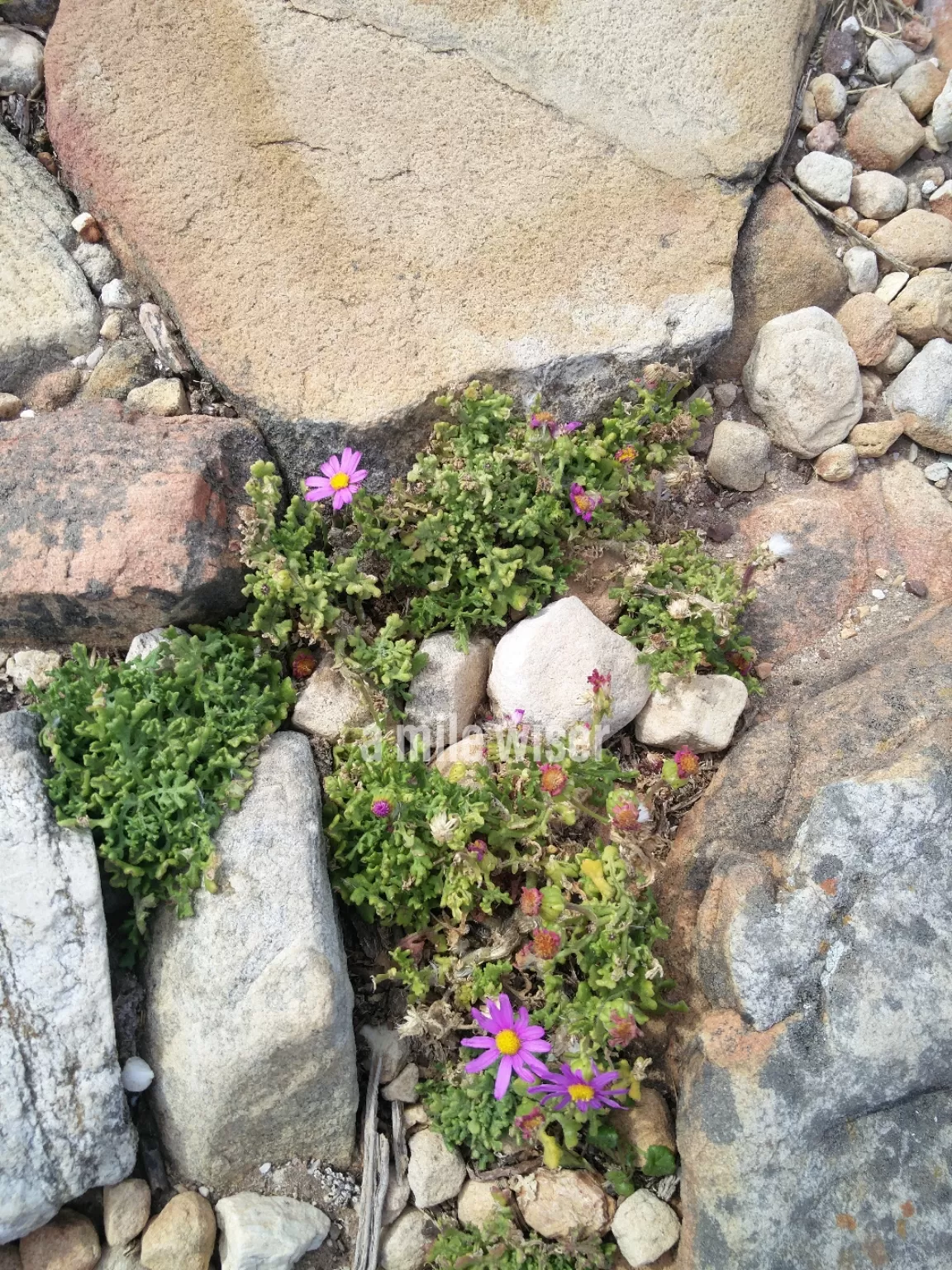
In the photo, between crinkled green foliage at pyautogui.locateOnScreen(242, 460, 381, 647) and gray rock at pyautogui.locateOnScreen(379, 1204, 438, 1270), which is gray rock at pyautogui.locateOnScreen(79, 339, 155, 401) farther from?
gray rock at pyautogui.locateOnScreen(379, 1204, 438, 1270)

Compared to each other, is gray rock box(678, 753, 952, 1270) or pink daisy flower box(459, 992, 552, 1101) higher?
gray rock box(678, 753, 952, 1270)

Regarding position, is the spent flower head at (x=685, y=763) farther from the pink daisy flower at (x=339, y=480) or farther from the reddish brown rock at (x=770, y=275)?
the reddish brown rock at (x=770, y=275)

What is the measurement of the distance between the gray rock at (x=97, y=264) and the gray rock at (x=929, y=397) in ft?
12.0

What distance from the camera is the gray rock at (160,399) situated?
4.29 m

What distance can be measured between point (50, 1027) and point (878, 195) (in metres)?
5.06

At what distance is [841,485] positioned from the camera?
4.61 metres

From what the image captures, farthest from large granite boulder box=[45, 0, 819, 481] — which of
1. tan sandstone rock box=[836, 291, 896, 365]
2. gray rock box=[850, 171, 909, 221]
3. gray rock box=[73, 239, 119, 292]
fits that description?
tan sandstone rock box=[836, 291, 896, 365]

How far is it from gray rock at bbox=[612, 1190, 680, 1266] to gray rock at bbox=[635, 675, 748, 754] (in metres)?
1.64

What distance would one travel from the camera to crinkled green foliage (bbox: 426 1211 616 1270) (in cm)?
321

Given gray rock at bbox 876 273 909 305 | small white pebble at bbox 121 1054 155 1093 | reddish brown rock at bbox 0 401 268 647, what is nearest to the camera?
small white pebble at bbox 121 1054 155 1093

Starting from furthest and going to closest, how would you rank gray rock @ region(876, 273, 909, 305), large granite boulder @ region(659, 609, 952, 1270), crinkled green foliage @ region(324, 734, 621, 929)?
gray rock @ region(876, 273, 909, 305), crinkled green foliage @ region(324, 734, 621, 929), large granite boulder @ region(659, 609, 952, 1270)

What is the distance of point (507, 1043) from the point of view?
10.6 feet

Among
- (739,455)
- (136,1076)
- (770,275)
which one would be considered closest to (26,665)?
(136,1076)

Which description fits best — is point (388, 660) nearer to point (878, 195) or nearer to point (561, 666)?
point (561, 666)
